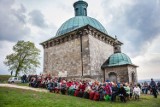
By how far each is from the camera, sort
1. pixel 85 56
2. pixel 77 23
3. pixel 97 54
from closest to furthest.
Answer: pixel 85 56
pixel 97 54
pixel 77 23

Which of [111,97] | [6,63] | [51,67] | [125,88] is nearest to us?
[111,97]

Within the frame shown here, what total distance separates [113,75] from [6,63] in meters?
25.0

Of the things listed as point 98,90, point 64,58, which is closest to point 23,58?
point 64,58

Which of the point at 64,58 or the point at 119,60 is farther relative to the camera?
the point at 64,58

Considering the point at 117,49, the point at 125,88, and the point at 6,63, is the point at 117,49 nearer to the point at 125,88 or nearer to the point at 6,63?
the point at 125,88

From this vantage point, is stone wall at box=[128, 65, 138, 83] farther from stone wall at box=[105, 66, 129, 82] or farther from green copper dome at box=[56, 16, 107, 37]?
green copper dome at box=[56, 16, 107, 37]

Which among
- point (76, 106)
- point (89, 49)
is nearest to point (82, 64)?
point (89, 49)

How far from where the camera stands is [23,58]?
128 feet

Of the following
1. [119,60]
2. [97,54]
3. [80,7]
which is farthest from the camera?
[80,7]

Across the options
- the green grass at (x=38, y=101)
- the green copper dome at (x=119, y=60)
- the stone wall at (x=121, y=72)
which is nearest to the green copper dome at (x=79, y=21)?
the green copper dome at (x=119, y=60)

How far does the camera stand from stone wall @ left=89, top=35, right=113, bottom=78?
2379 cm

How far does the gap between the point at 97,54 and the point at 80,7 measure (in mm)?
10492

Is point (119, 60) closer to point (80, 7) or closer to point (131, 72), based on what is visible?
point (131, 72)

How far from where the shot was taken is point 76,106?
1006 centimetres
